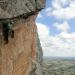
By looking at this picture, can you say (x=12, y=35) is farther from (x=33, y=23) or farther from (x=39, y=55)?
(x=39, y=55)

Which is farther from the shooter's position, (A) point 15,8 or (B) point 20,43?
(B) point 20,43

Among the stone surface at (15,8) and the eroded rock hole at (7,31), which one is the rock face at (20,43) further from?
the eroded rock hole at (7,31)

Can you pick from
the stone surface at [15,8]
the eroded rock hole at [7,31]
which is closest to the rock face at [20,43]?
the stone surface at [15,8]

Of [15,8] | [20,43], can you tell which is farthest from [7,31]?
[20,43]

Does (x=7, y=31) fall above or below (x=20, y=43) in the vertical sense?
above

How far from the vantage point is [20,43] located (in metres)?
22.5

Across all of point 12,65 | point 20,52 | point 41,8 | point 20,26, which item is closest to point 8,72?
point 12,65

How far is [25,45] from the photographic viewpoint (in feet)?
76.0

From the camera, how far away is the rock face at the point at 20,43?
1991 centimetres

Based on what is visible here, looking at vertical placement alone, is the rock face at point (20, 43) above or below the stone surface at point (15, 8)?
below

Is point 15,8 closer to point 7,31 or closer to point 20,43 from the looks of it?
point 7,31

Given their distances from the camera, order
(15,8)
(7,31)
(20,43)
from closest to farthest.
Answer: (15,8)
(7,31)
(20,43)

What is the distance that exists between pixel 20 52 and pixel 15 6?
3979mm

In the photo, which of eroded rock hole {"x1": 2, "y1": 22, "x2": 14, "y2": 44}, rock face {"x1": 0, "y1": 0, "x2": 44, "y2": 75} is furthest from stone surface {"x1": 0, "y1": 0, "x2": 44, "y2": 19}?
eroded rock hole {"x1": 2, "y1": 22, "x2": 14, "y2": 44}
